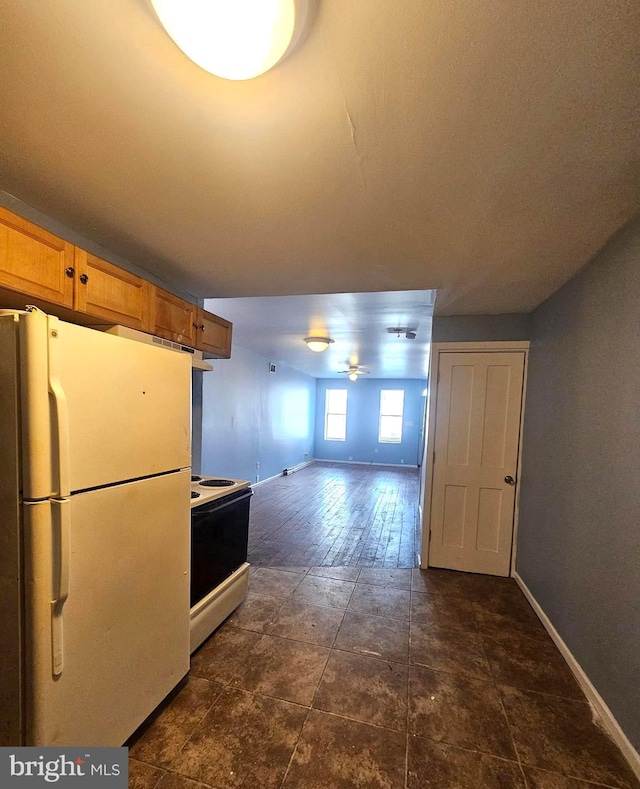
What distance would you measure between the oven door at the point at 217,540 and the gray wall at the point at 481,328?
231cm

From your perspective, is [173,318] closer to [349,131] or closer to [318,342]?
[349,131]

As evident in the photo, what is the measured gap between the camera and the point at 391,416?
928 centimetres

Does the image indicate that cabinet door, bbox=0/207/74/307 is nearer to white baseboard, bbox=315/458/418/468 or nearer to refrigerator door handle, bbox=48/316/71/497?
refrigerator door handle, bbox=48/316/71/497

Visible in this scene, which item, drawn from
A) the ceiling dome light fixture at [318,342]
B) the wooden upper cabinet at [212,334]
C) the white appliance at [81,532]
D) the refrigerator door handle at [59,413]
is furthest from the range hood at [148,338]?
the ceiling dome light fixture at [318,342]

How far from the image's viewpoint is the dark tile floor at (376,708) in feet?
4.32

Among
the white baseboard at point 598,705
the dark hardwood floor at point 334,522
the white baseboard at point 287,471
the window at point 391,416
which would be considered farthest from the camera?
the window at point 391,416

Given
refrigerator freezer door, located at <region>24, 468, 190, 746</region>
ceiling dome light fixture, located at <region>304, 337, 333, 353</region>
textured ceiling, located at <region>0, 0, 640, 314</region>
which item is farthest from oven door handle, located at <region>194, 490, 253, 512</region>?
ceiling dome light fixture, located at <region>304, 337, 333, 353</region>

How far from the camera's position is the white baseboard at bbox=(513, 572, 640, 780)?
1.36 meters

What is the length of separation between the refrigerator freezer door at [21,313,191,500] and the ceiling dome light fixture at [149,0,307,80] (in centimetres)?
84

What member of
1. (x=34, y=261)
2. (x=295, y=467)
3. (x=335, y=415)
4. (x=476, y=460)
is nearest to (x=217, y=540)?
(x=34, y=261)

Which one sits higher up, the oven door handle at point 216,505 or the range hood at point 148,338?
the range hood at point 148,338

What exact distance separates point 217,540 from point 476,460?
2379 mm

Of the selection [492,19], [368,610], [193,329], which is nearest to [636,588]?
[368,610]

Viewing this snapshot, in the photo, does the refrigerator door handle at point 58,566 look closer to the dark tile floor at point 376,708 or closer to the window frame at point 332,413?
the dark tile floor at point 376,708
